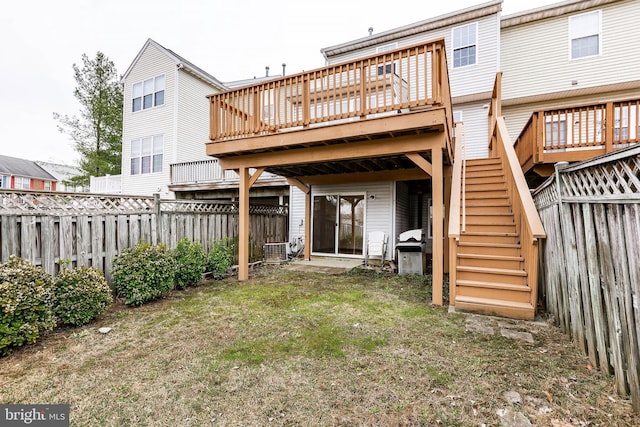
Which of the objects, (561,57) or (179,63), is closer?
(561,57)

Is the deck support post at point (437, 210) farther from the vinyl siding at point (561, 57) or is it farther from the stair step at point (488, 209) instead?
the vinyl siding at point (561, 57)

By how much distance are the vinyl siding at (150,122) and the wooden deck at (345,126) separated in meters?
8.13

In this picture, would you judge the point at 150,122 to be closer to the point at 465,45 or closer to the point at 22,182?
the point at 465,45

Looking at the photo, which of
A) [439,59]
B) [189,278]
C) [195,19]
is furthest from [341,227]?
[195,19]

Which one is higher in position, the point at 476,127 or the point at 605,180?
the point at 476,127

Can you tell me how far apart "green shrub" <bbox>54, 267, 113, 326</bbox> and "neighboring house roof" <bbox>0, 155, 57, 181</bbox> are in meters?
32.5

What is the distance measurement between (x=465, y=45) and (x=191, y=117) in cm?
1188

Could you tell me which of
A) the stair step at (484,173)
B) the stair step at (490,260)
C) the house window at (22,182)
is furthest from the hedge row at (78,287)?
the house window at (22,182)

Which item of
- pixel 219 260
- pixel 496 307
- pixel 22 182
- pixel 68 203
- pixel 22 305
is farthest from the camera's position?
pixel 22 182

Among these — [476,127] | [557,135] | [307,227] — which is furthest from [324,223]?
[557,135]

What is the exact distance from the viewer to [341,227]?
9.37 metres

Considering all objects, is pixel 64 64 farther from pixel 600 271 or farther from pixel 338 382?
pixel 600 271

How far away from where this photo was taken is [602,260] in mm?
2430

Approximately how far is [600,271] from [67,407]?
4.46m
